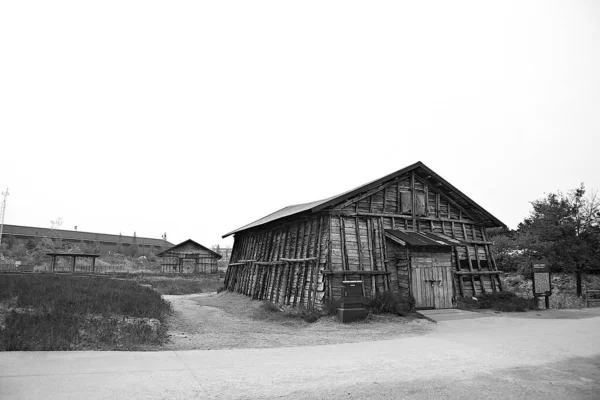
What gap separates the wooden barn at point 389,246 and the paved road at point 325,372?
6.18 m

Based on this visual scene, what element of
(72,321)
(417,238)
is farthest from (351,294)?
(72,321)

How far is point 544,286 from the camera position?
18.5 m

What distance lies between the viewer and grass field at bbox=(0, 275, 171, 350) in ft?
29.3

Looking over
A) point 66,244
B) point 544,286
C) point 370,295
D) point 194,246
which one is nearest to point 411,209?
point 370,295

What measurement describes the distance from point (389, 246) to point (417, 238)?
1.27m

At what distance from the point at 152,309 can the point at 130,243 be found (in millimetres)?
91536

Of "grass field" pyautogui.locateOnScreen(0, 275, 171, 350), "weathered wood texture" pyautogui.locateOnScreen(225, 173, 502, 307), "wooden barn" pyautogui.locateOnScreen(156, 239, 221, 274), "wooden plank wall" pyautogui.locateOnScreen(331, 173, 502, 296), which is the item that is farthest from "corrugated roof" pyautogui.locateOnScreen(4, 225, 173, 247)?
"wooden plank wall" pyautogui.locateOnScreen(331, 173, 502, 296)

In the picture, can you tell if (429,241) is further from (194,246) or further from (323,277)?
(194,246)

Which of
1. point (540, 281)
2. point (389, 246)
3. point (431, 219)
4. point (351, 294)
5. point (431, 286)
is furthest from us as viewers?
point (431, 219)

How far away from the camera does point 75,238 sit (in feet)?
293

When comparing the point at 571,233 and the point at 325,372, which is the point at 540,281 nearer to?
the point at 571,233

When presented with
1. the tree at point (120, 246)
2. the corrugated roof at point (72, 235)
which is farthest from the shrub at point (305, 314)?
the corrugated roof at point (72, 235)

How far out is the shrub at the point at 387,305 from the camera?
1498cm

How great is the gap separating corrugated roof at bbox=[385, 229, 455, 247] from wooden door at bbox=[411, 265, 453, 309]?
43.2 inches
